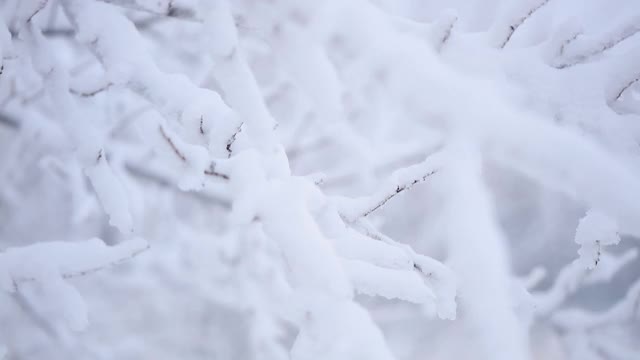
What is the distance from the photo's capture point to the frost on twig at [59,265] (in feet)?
3.92

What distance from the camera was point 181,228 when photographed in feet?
11.1

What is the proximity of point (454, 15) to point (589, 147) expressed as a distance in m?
0.37

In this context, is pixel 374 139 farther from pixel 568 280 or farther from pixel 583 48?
pixel 568 280

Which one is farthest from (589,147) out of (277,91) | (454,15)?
(277,91)

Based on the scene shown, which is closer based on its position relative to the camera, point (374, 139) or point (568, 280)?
point (374, 139)

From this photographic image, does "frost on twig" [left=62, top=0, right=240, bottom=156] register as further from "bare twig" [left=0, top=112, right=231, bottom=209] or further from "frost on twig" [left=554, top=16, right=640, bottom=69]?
"bare twig" [left=0, top=112, right=231, bottom=209]

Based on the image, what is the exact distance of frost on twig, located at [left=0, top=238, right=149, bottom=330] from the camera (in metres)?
1.20

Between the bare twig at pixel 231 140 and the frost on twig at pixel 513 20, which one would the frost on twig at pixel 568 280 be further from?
the bare twig at pixel 231 140

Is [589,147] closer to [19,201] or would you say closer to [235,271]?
[235,271]

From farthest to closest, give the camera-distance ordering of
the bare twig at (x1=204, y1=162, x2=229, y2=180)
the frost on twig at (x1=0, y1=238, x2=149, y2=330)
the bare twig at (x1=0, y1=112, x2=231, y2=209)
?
the bare twig at (x1=0, y1=112, x2=231, y2=209) → the frost on twig at (x1=0, y1=238, x2=149, y2=330) → the bare twig at (x1=204, y1=162, x2=229, y2=180)

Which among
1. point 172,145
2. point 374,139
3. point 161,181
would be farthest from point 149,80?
point 161,181

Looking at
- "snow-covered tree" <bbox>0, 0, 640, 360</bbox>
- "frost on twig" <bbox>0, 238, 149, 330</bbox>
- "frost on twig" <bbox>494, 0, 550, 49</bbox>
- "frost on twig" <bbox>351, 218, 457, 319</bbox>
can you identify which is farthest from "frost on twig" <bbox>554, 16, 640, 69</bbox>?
"frost on twig" <bbox>0, 238, 149, 330</bbox>

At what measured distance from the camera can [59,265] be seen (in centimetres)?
120

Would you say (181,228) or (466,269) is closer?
(466,269)
